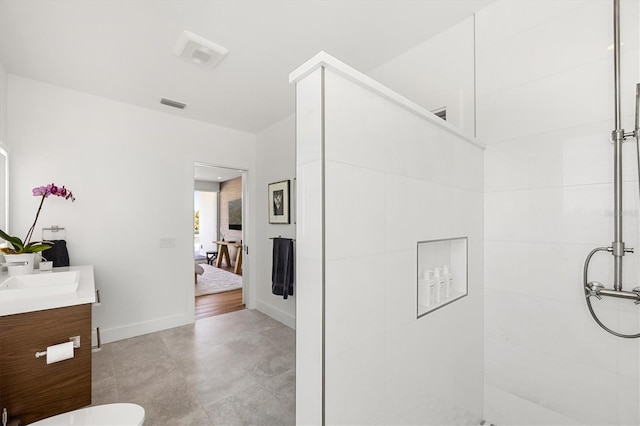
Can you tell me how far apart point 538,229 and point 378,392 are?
1.33 metres

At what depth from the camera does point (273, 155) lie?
12.3 feet

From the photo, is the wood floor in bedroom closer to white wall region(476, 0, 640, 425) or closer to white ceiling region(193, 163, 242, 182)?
white ceiling region(193, 163, 242, 182)

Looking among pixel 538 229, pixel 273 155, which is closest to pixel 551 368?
pixel 538 229

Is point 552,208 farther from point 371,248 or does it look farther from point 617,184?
point 371,248

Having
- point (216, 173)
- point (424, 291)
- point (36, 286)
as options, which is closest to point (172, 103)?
point (36, 286)

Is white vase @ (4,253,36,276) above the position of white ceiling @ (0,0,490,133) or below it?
below

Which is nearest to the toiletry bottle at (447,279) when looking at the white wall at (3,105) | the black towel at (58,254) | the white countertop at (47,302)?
the white countertop at (47,302)

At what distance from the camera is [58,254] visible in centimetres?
253

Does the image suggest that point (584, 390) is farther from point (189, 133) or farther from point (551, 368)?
point (189, 133)

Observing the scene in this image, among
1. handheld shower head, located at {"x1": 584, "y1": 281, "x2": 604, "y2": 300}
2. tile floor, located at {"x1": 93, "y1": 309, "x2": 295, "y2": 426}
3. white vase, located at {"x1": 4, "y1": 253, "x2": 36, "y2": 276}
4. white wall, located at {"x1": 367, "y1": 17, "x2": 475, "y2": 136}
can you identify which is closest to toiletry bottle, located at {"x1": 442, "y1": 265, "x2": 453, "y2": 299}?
handheld shower head, located at {"x1": 584, "y1": 281, "x2": 604, "y2": 300}

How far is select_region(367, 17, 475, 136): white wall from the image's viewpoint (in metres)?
1.87

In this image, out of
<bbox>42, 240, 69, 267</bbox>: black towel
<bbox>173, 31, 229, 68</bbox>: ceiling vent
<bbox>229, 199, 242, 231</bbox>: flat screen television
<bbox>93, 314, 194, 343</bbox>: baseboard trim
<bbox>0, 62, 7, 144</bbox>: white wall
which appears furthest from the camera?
<bbox>229, 199, 242, 231</bbox>: flat screen television

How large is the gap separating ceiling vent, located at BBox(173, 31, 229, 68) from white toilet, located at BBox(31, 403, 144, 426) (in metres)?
2.22

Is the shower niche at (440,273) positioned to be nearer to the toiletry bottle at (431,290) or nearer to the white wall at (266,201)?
the toiletry bottle at (431,290)
